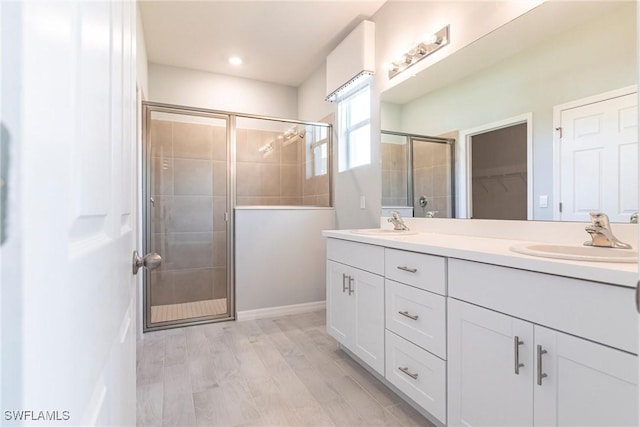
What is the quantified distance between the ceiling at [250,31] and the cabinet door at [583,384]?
2.61 m

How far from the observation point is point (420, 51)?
2.14m

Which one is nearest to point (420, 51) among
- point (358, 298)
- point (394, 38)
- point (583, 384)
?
point (394, 38)

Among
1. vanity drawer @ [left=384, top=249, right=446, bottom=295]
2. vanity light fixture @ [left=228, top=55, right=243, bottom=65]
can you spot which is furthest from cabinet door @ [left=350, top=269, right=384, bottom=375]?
vanity light fixture @ [left=228, top=55, right=243, bottom=65]

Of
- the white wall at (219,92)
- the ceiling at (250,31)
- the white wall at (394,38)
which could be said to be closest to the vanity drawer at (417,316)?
the white wall at (394,38)

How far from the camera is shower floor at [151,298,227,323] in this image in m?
2.85

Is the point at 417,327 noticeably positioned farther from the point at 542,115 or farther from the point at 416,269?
the point at 542,115

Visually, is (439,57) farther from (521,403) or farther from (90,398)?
(90,398)

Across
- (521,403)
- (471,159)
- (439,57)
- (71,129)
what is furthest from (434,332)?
(439,57)

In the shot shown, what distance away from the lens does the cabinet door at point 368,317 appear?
1706mm

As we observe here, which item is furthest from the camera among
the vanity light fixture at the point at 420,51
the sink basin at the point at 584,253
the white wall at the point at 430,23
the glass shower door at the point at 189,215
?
the glass shower door at the point at 189,215

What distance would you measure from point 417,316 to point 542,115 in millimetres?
1103

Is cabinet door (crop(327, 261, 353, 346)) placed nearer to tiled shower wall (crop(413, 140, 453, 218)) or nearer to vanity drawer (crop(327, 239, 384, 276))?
vanity drawer (crop(327, 239, 384, 276))

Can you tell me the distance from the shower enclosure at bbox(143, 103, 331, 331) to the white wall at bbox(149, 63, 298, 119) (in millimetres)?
747

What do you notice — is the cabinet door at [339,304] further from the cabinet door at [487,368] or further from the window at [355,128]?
the window at [355,128]
